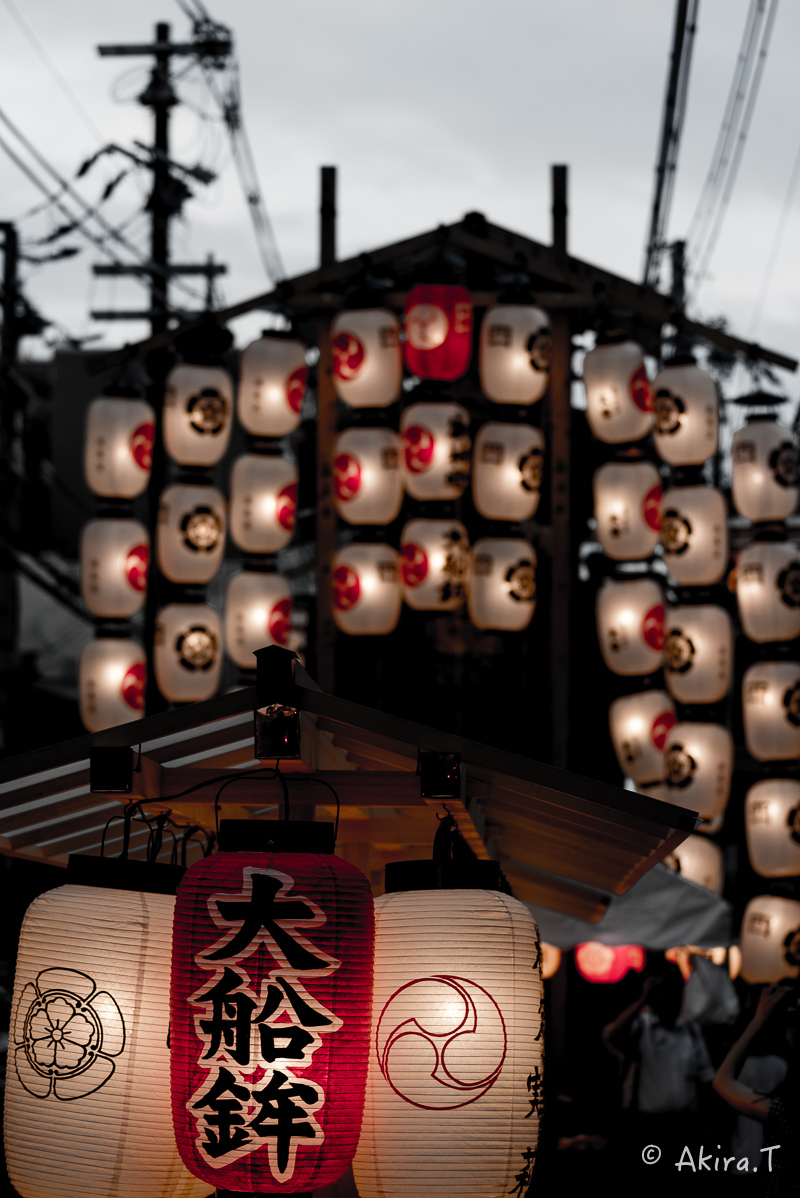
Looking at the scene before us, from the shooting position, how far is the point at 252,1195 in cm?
396

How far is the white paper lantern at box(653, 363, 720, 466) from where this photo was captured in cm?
1165

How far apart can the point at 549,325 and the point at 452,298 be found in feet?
3.88

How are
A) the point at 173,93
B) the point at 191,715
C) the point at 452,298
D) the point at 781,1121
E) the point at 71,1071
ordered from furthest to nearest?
the point at 173,93, the point at 452,298, the point at 781,1121, the point at 191,715, the point at 71,1071

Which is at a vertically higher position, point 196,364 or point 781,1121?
point 196,364

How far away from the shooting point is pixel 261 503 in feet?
39.0

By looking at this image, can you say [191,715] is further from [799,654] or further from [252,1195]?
[799,654]

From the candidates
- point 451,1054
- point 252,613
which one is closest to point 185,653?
point 252,613

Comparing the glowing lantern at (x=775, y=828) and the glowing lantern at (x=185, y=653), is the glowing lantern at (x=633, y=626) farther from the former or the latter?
the glowing lantern at (x=185, y=653)

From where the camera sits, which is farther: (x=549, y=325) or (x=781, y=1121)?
(x=549, y=325)

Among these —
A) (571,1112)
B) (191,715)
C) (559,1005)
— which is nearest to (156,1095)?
(191,715)

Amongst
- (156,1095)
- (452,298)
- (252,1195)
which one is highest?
(452,298)

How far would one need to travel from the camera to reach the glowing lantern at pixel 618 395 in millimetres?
11781

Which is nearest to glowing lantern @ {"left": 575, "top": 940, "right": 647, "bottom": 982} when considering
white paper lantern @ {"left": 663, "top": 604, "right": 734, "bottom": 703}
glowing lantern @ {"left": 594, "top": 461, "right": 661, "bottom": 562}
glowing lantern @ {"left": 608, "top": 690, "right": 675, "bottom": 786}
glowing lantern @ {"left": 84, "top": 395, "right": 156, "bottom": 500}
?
glowing lantern @ {"left": 608, "top": 690, "right": 675, "bottom": 786}

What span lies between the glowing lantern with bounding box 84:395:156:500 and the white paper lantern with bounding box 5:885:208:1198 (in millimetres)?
8255
